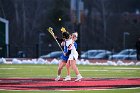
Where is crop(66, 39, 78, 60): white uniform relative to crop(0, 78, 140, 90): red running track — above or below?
Answer: above

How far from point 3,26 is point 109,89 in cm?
3711

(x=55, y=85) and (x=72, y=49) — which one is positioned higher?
(x=72, y=49)

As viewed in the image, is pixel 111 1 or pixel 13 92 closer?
pixel 13 92

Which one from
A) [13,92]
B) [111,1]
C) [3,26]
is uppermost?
[111,1]

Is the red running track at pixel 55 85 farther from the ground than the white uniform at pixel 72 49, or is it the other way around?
the white uniform at pixel 72 49

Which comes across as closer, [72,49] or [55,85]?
Answer: [55,85]

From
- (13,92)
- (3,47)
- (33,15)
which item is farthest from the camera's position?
Result: (33,15)

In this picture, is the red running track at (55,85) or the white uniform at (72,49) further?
the white uniform at (72,49)

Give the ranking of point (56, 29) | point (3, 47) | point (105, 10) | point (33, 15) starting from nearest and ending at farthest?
point (3, 47) → point (56, 29) → point (33, 15) → point (105, 10)

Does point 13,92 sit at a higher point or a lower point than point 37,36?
lower

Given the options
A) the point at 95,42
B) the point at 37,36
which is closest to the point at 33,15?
the point at 37,36

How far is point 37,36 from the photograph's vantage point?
95938 millimetres

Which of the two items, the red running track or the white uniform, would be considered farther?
the white uniform

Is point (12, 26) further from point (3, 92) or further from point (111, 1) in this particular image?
point (3, 92)
